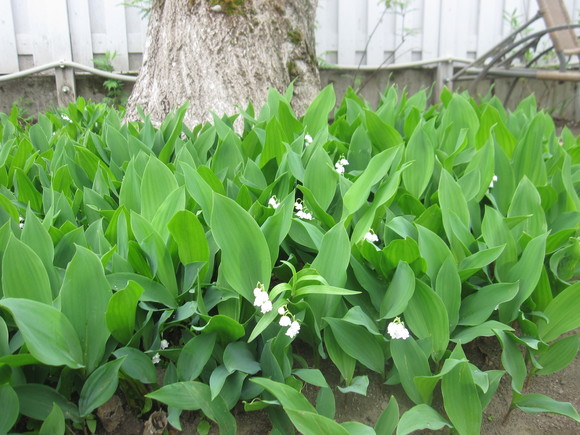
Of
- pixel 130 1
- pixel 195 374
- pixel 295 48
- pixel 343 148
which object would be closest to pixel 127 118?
pixel 295 48

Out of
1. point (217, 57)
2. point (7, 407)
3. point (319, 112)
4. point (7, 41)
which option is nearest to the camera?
point (7, 407)

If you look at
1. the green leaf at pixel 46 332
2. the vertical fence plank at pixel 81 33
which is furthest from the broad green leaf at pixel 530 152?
the vertical fence plank at pixel 81 33

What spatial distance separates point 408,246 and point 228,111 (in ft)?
5.90

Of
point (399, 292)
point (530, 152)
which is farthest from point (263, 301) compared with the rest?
point (530, 152)

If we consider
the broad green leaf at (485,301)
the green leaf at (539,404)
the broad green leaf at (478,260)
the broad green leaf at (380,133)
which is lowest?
the green leaf at (539,404)

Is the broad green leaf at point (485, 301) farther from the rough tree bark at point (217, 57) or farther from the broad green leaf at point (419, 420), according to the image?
the rough tree bark at point (217, 57)

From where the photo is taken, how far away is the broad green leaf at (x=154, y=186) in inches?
54.5

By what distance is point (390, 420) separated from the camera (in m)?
1.09

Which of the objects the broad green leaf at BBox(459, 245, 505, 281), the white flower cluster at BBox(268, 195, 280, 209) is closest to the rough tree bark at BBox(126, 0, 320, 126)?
the white flower cluster at BBox(268, 195, 280, 209)

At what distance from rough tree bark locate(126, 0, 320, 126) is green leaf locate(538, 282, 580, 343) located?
1903mm

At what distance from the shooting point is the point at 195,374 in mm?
1101

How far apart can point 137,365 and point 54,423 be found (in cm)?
18

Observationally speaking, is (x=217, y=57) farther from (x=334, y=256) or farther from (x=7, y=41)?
(x=7, y=41)

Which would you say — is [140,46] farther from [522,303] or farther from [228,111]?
[522,303]
